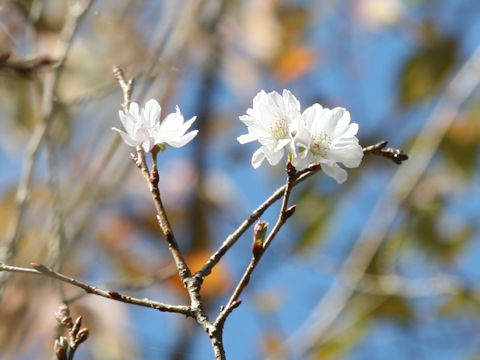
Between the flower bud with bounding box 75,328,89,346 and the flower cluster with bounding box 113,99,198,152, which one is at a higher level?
the flower cluster with bounding box 113,99,198,152

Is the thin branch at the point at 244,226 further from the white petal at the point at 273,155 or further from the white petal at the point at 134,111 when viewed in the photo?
the white petal at the point at 134,111

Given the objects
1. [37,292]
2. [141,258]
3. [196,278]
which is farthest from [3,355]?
[141,258]

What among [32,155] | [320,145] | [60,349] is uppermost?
[32,155]

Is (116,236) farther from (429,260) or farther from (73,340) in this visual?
(73,340)

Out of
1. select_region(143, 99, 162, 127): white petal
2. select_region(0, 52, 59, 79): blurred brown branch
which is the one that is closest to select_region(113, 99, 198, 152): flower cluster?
select_region(143, 99, 162, 127): white petal

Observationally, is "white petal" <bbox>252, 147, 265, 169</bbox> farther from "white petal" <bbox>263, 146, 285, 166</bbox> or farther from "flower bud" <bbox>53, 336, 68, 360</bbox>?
"flower bud" <bbox>53, 336, 68, 360</bbox>

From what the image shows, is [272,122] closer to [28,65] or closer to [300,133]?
[300,133]

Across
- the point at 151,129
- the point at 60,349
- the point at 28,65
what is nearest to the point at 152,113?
the point at 151,129
